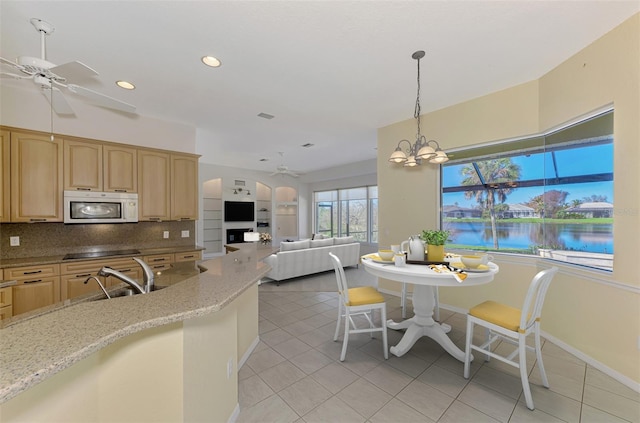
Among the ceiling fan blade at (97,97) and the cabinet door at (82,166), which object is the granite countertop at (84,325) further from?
the cabinet door at (82,166)

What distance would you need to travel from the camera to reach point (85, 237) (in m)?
3.53

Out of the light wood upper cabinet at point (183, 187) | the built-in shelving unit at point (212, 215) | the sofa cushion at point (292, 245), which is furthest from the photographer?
the built-in shelving unit at point (212, 215)

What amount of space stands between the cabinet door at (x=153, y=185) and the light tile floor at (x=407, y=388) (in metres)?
2.63

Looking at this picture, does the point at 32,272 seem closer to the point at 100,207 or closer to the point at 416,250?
the point at 100,207

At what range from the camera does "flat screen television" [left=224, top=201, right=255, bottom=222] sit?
8.05m

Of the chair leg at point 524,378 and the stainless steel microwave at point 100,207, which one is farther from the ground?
the stainless steel microwave at point 100,207

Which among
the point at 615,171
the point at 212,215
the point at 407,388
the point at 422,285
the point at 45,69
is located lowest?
the point at 407,388

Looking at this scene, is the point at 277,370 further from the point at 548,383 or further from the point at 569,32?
the point at 569,32

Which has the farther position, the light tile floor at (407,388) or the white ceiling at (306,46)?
the white ceiling at (306,46)

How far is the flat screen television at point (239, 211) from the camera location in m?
8.05

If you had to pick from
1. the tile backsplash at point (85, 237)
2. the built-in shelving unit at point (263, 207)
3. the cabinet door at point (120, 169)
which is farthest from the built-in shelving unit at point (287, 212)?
the cabinet door at point (120, 169)

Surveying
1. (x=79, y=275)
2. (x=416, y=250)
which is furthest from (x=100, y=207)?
(x=416, y=250)

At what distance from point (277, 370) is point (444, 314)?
2447 millimetres

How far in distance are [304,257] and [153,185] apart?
9.78 feet
